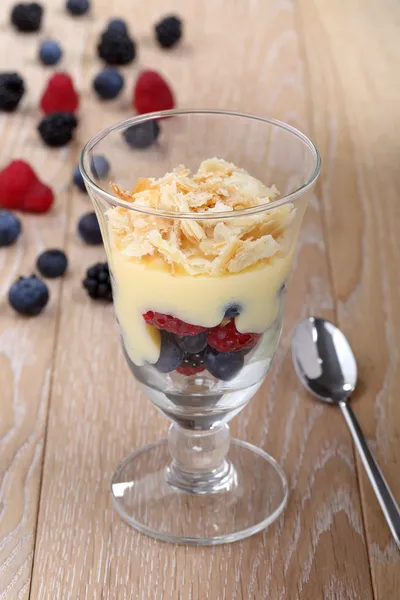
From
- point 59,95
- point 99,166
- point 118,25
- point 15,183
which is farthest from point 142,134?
point 118,25

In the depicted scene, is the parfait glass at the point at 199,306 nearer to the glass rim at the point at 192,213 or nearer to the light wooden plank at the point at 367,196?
the glass rim at the point at 192,213

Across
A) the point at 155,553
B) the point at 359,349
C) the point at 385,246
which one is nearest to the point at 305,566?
the point at 155,553

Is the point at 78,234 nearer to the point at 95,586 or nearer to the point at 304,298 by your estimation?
the point at 304,298

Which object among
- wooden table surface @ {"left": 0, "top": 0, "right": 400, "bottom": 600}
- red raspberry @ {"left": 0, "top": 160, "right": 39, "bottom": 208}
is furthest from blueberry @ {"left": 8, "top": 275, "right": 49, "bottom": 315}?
red raspberry @ {"left": 0, "top": 160, "right": 39, "bottom": 208}

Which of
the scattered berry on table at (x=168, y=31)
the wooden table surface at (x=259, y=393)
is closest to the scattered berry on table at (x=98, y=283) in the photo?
the wooden table surface at (x=259, y=393)

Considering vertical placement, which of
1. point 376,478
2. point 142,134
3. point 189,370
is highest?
point 142,134

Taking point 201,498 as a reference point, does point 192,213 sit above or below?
above

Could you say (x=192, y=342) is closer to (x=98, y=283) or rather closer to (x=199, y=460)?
(x=199, y=460)

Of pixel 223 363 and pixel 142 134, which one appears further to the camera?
pixel 142 134
